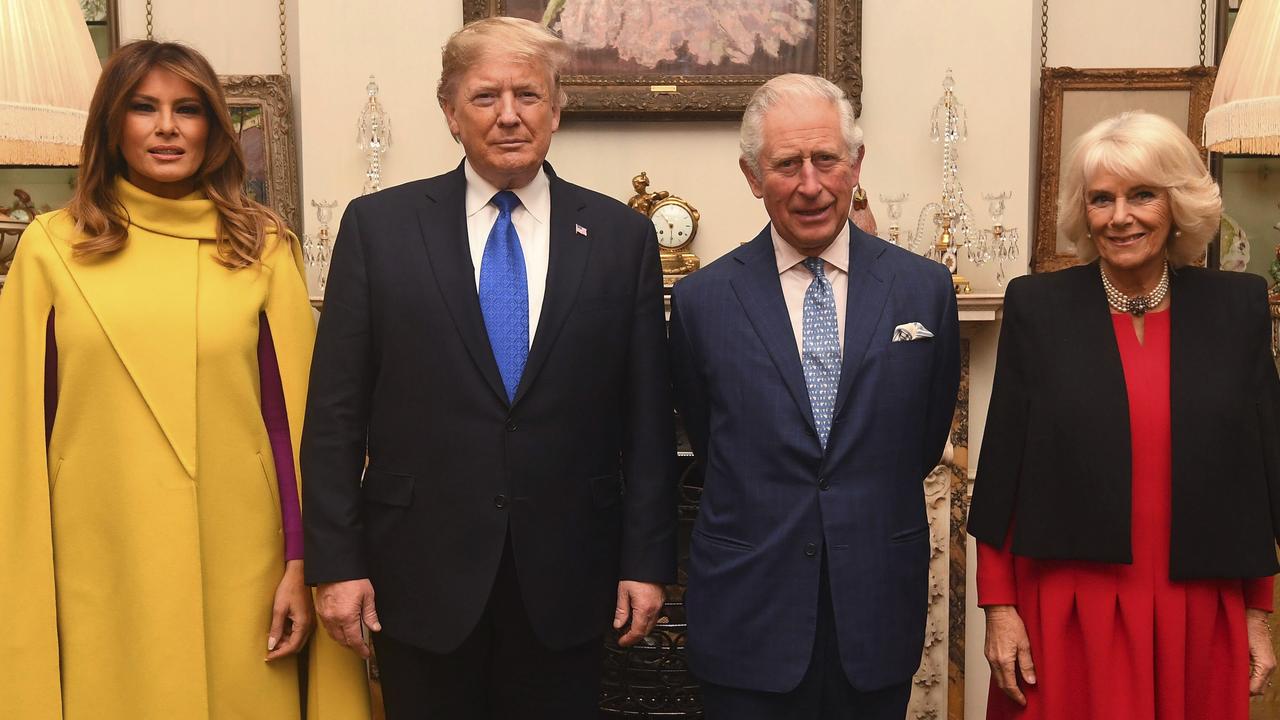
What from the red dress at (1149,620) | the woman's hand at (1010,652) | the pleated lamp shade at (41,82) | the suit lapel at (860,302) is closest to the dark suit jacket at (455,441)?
the suit lapel at (860,302)

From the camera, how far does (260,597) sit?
1938 mm

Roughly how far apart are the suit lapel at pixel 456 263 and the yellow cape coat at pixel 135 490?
13.4 inches

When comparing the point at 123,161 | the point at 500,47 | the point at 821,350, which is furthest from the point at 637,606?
the point at 123,161

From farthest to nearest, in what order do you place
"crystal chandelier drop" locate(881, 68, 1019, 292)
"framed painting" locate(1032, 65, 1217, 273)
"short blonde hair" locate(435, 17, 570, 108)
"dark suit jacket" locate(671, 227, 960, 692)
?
"framed painting" locate(1032, 65, 1217, 273) < "crystal chandelier drop" locate(881, 68, 1019, 292) < "short blonde hair" locate(435, 17, 570, 108) < "dark suit jacket" locate(671, 227, 960, 692)

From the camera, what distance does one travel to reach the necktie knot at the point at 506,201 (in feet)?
6.37

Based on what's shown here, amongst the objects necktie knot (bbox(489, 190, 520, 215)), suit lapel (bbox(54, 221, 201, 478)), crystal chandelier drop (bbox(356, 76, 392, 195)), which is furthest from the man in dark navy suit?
crystal chandelier drop (bbox(356, 76, 392, 195))

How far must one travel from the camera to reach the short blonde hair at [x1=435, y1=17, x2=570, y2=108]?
189 cm

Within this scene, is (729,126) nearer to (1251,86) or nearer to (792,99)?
(1251,86)

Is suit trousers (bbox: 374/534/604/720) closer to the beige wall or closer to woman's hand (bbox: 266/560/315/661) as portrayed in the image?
woman's hand (bbox: 266/560/315/661)

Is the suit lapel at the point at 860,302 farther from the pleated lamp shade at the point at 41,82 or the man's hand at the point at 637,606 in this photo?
the pleated lamp shade at the point at 41,82

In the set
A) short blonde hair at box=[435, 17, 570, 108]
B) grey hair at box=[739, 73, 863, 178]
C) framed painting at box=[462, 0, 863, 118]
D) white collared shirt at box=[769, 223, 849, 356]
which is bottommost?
white collared shirt at box=[769, 223, 849, 356]

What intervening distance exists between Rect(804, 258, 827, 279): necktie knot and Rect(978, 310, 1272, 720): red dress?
1.70ft

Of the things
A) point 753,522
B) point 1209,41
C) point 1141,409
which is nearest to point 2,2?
point 753,522

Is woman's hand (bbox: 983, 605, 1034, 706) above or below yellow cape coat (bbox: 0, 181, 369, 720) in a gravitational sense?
below
